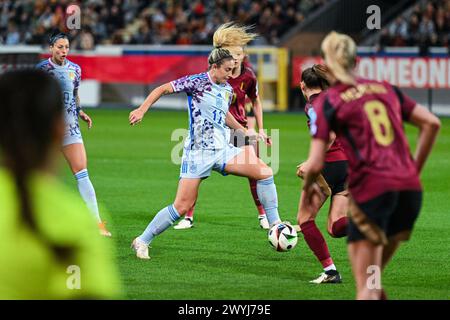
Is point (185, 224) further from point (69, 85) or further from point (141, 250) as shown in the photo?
point (141, 250)

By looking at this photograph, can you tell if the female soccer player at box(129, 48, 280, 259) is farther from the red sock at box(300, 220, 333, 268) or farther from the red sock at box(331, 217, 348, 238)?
the red sock at box(300, 220, 333, 268)

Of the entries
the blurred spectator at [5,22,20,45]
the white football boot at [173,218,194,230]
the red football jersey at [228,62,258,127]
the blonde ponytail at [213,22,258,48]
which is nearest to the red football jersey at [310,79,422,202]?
the blonde ponytail at [213,22,258,48]

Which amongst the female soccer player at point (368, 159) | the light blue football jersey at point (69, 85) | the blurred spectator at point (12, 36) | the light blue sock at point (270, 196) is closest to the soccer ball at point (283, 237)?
the light blue sock at point (270, 196)

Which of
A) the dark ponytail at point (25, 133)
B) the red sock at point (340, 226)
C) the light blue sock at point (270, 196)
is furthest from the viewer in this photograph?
the light blue sock at point (270, 196)

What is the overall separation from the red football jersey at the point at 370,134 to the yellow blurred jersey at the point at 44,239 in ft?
9.84

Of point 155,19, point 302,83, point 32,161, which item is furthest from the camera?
point 155,19

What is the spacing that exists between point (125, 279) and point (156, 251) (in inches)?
65.6

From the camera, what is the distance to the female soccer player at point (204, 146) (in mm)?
9812

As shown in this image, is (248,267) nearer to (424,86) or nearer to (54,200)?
(54,200)

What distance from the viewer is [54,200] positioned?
3240 millimetres

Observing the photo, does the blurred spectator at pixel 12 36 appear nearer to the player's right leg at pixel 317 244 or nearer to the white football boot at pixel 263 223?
the white football boot at pixel 263 223

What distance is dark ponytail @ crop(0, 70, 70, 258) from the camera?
3207mm

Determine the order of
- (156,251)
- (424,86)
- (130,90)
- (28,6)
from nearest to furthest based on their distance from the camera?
(156,251) → (424,86) → (130,90) → (28,6)

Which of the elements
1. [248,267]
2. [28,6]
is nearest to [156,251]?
[248,267]
